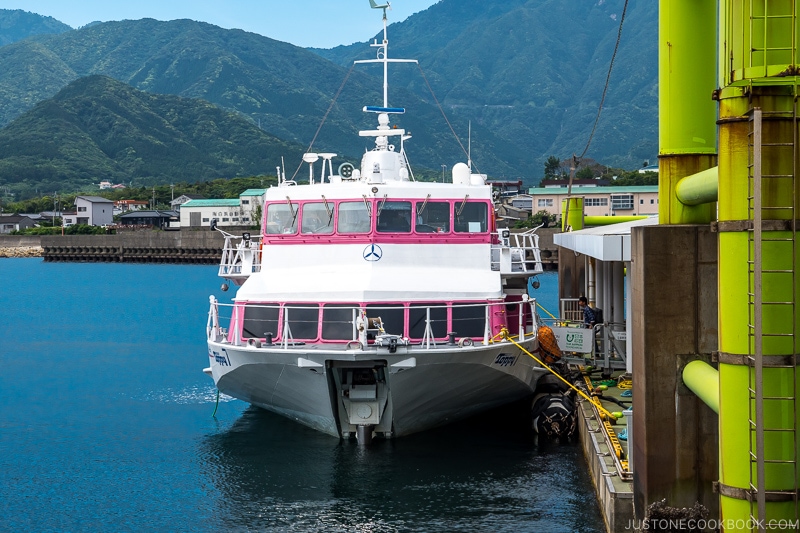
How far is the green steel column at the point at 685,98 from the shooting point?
11.4 m

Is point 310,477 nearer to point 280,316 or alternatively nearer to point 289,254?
point 280,316

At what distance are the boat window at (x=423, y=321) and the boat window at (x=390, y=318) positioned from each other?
179mm

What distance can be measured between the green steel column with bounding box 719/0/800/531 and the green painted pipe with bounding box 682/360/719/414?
0.81 meters

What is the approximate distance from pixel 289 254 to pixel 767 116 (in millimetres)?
14117

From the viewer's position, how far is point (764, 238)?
842 centimetres

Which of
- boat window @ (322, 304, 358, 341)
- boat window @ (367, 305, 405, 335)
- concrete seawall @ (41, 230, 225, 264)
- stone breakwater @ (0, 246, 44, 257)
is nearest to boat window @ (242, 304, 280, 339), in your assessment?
boat window @ (322, 304, 358, 341)

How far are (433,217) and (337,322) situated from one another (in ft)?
11.9

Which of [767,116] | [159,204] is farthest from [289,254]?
[159,204]

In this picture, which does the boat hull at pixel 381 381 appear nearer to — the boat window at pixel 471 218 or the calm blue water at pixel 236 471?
the calm blue water at pixel 236 471

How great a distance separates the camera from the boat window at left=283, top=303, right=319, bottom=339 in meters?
19.2

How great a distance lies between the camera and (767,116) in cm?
838

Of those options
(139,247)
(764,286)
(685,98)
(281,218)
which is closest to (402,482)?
(281,218)

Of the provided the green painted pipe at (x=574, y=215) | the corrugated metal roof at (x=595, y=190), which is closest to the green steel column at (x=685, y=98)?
the green painted pipe at (x=574, y=215)

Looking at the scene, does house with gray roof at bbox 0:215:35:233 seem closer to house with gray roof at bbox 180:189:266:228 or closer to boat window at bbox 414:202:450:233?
house with gray roof at bbox 180:189:266:228
